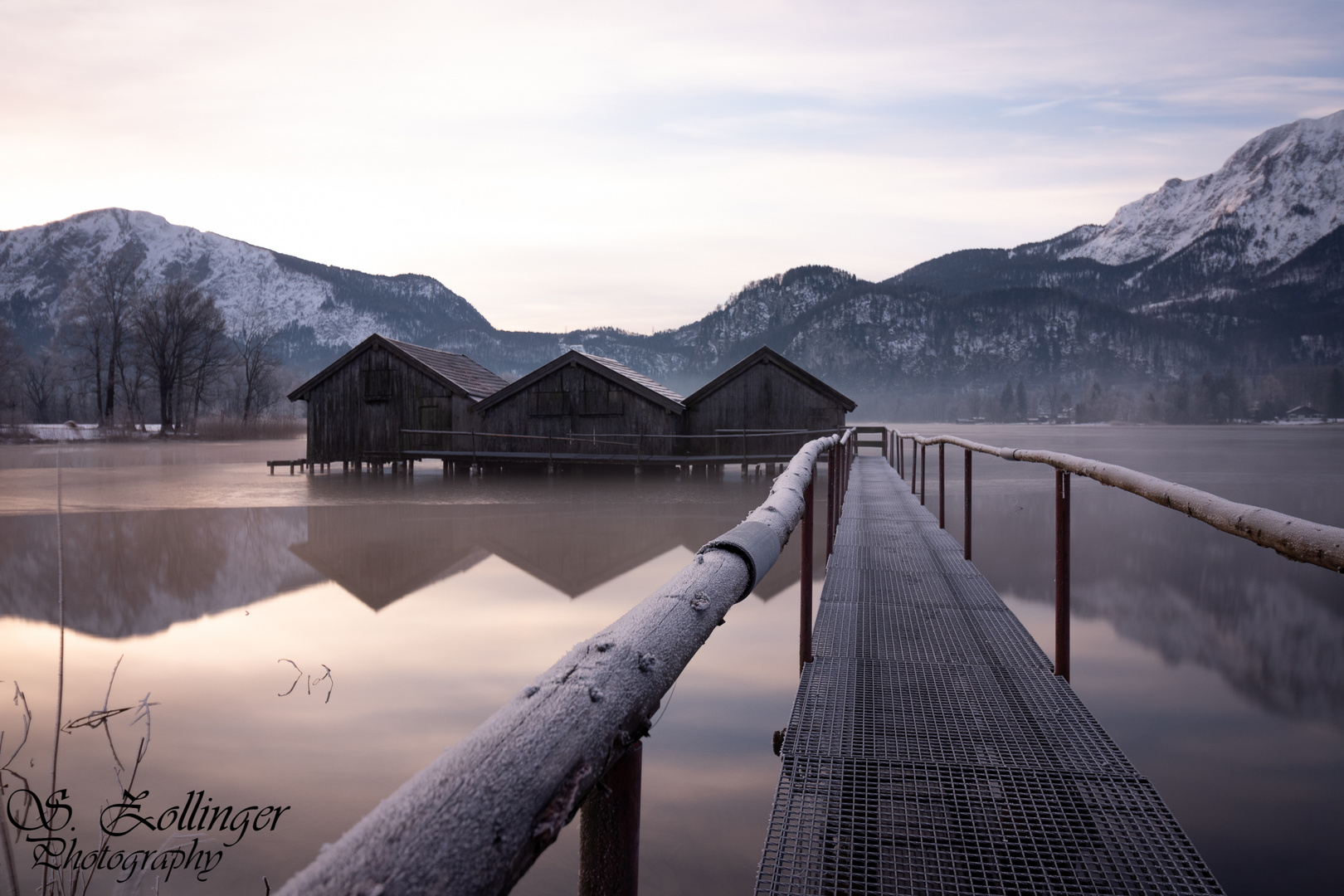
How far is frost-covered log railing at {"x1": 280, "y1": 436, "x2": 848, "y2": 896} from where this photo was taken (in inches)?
31.6

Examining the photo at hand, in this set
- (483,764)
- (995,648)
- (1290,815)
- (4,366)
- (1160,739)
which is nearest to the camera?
(483,764)

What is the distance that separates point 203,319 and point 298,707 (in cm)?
6599

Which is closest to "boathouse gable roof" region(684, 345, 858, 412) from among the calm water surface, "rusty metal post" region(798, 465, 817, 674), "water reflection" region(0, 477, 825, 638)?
A: "water reflection" region(0, 477, 825, 638)

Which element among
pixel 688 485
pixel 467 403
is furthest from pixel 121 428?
pixel 688 485

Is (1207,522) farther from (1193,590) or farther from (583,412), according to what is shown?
(583,412)

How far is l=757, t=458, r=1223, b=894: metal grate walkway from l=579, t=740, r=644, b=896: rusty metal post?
1.20 meters

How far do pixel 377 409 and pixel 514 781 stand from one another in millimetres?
33062

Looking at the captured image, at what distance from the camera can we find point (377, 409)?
105 feet

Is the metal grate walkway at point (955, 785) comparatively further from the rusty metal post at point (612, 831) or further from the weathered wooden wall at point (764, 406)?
the weathered wooden wall at point (764, 406)

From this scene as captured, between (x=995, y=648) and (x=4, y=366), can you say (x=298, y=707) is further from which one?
(x=4, y=366)

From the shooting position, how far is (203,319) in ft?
208

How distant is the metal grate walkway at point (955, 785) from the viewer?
2529 millimetres

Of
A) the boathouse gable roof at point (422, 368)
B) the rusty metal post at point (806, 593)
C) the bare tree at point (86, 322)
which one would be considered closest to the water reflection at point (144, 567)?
the rusty metal post at point (806, 593)

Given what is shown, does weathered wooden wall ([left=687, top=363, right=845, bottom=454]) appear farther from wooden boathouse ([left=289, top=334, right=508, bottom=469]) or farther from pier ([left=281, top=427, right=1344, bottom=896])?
pier ([left=281, top=427, right=1344, bottom=896])
